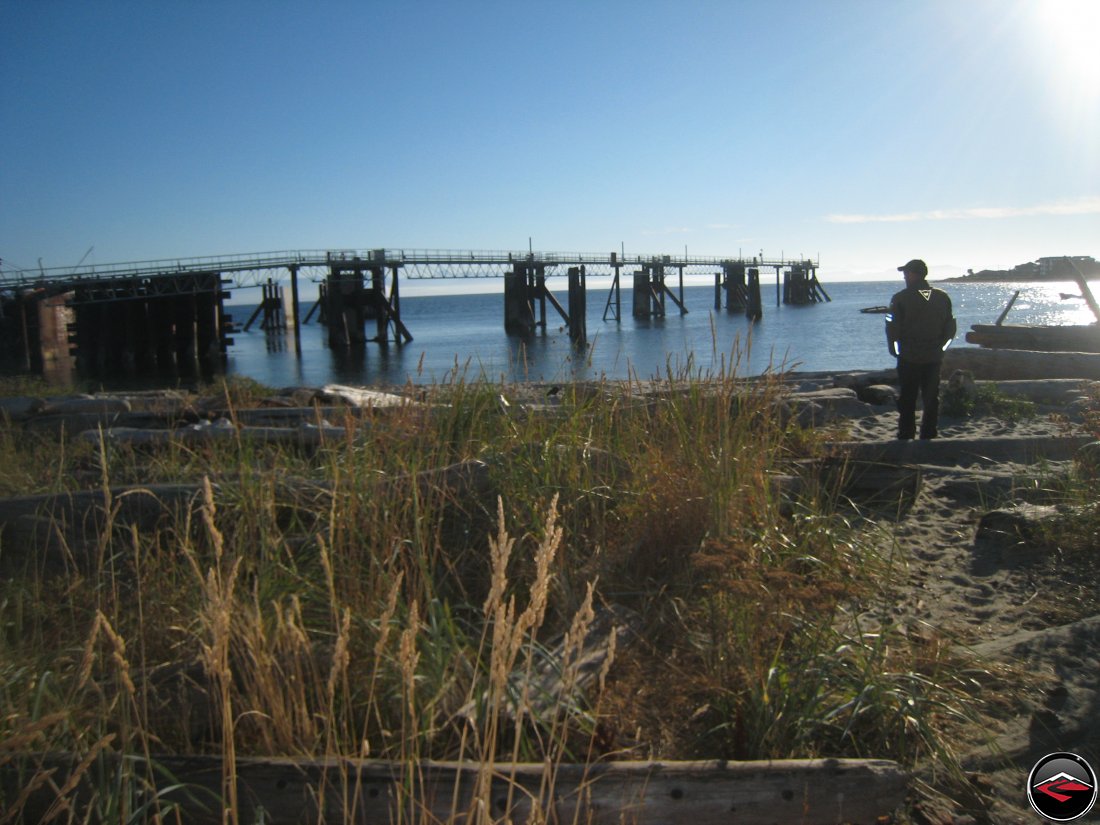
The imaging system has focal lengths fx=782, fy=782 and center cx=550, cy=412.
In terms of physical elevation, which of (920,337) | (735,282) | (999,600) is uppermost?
(735,282)

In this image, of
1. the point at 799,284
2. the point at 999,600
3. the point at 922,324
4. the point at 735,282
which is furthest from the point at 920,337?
the point at 799,284

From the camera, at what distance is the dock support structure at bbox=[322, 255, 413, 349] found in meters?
43.3

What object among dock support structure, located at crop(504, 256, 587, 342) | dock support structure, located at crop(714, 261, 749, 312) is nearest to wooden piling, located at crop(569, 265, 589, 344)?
dock support structure, located at crop(504, 256, 587, 342)

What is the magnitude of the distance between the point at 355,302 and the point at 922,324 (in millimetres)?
40964

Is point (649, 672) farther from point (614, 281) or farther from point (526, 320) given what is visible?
point (614, 281)

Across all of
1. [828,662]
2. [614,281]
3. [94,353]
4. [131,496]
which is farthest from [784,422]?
[614,281]

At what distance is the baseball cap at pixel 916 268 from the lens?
23.2 ft

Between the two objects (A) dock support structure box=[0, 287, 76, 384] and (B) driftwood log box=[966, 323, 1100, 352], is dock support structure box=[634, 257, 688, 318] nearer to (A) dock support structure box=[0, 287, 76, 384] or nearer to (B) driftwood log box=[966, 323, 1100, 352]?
(A) dock support structure box=[0, 287, 76, 384]

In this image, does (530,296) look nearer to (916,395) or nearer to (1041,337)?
(1041,337)

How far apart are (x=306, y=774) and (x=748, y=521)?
7.77 ft

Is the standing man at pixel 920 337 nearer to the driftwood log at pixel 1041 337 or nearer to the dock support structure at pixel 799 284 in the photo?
the driftwood log at pixel 1041 337

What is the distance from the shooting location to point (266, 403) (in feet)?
26.7

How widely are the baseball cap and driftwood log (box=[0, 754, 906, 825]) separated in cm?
596

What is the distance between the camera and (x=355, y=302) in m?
44.9
